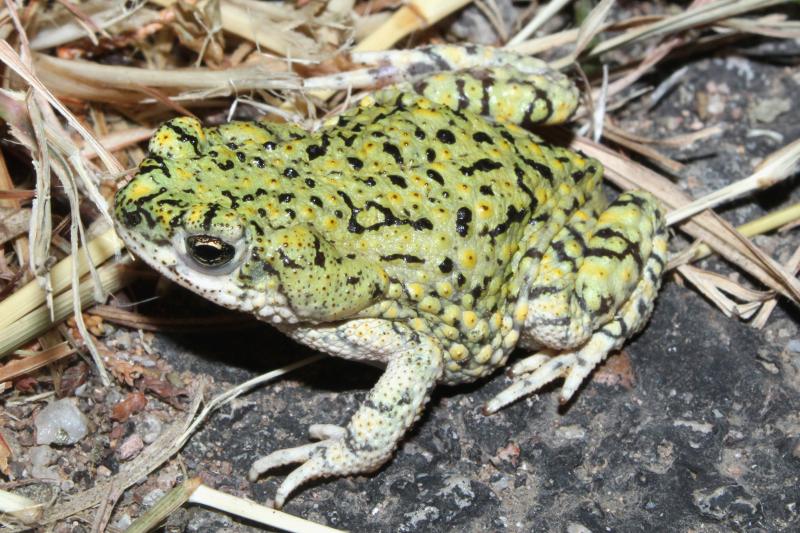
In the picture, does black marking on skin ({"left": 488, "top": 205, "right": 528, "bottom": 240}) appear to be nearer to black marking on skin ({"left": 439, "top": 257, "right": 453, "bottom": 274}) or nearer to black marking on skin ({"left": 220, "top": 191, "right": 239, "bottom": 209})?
black marking on skin ({"left": 439, "top": 257, "right": 453, "bottom": 274})

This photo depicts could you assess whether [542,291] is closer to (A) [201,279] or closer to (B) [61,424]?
(A) [201,279]

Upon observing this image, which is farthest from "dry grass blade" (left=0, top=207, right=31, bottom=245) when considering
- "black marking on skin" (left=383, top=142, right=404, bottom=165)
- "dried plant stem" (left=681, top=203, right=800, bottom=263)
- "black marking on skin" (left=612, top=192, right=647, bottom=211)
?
"dried plant stem" (left=681, top=203, right=800, bottom=263)

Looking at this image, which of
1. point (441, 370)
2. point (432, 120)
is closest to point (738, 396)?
point (441, 370)

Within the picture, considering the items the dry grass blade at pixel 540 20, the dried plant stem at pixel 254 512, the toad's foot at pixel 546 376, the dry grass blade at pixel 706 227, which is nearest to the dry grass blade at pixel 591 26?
the dry grass blade at pixel 540 20

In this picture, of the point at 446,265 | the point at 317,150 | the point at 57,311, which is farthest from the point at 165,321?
the point at 446,265

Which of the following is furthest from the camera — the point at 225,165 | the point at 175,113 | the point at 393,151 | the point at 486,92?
the point at 175,113

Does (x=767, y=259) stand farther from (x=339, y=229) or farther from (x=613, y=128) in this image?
(x=339, y=229)

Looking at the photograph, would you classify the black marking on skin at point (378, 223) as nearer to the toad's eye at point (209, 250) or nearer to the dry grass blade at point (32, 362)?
the toad's eye at point (209, 250)
